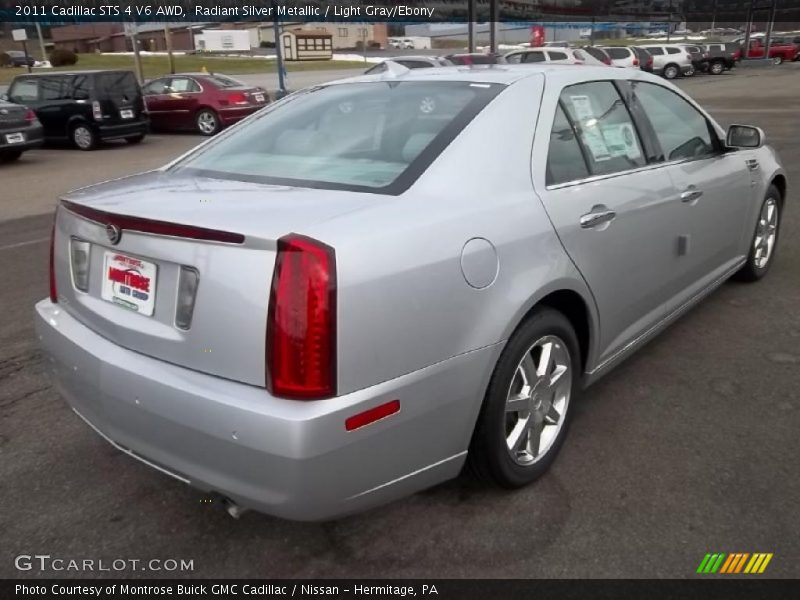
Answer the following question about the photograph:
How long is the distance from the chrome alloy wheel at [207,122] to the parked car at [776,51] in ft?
126

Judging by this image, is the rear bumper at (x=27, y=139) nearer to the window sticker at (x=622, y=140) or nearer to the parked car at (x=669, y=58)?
the window sticker at (x=622, y=140)

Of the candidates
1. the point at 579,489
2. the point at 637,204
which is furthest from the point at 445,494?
the point at 637,204

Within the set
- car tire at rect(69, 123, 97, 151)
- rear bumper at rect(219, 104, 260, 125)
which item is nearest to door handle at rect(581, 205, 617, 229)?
car tire at rect(69, 123, 97, 151)

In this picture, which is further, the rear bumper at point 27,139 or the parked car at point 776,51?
the parked car at point 776,51

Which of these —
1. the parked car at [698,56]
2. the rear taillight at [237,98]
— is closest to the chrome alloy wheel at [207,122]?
the rear taillight at [237,98]

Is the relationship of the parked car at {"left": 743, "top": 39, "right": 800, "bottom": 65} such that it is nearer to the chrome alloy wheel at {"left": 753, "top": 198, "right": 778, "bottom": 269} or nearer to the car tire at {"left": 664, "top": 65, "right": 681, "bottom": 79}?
the car tire at {"left": 664, "top": 65, "right": 681, "bottom": 79}

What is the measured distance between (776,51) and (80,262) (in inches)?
2014

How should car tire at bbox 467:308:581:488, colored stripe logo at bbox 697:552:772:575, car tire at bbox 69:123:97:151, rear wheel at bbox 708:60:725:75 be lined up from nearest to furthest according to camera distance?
1. colored stripe logo at bbox 697:552:772:575
2. car tire at bbox 467:308:581:488
3. car tire at bbox 69:123:97:151
4. rear wheel at bbox 708:60:725:75

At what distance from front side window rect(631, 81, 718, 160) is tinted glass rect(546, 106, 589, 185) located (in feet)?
2.49

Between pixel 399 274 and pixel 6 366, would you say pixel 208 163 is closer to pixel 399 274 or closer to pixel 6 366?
pixel 399 274

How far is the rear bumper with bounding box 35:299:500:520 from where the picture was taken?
1.94 meters

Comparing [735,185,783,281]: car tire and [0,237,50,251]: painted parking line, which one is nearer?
[735,185,783,281]: car tire

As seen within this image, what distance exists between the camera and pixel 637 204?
311cm

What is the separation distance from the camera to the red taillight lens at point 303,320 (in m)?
1.92
